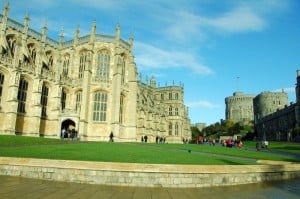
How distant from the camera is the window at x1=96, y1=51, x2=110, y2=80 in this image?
4234 cm

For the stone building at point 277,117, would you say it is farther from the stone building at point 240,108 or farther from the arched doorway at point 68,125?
the arched doorway at point 68,125

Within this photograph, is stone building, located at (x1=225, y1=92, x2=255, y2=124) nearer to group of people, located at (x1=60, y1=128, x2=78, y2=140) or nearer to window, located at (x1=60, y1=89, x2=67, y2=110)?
window, located at (x1=60, y1=89, x2=67, y2=110)

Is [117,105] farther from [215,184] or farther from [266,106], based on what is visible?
[266,106]

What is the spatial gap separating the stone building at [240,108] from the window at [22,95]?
113m

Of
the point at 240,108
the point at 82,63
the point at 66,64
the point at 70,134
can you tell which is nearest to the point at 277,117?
the point at 82,63

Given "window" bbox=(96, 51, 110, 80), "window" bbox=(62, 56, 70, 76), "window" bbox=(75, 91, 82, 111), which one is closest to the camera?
"window" bbox=(75, 91, 82, 111)

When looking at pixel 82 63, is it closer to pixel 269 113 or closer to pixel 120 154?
pixel 120 154

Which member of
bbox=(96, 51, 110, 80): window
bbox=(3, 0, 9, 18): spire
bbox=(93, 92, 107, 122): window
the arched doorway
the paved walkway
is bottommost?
the paved walkway

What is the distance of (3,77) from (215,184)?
30406mm

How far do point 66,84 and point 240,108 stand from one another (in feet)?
361

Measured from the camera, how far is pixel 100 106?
1591 inches

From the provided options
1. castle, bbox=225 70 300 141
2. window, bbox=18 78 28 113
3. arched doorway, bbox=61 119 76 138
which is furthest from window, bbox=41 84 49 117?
castle, bbox=225 70 300 141

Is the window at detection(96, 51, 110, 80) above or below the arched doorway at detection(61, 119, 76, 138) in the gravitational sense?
above

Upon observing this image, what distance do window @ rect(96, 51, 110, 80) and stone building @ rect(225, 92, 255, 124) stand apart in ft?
335
